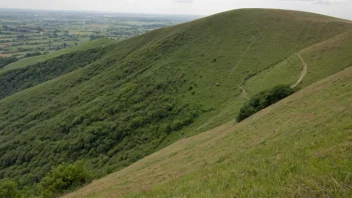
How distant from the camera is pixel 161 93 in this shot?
63.7 metres

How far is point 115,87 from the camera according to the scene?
7731 cm

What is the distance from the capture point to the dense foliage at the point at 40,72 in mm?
133375

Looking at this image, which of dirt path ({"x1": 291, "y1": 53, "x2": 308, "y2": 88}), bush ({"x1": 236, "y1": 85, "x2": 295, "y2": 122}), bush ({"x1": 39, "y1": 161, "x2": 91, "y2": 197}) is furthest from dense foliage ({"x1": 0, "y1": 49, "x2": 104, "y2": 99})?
bush ({"x1": 39, "y1": 161, "x2": 91, "y2": 197})

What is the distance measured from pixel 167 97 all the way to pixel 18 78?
381ft

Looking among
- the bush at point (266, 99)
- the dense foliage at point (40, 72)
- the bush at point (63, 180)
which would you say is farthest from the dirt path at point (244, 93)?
the dense foliage at point (40, 72)

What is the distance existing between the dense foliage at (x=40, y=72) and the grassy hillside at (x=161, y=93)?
4188 centimetres

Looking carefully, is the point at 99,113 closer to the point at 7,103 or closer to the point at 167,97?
the point at 167,97

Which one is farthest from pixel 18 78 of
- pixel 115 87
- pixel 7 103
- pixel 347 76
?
pixel 347 76

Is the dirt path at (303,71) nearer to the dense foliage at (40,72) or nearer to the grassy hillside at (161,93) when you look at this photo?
the grassy hillside at (161,93)

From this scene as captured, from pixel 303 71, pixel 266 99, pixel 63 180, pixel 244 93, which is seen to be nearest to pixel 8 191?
→ pixel 63 180

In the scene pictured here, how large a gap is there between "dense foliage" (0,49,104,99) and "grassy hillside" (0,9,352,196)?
137ft

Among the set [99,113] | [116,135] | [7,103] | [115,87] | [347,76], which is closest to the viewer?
[347,76]

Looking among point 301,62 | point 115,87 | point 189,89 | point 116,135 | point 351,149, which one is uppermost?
point 351,149

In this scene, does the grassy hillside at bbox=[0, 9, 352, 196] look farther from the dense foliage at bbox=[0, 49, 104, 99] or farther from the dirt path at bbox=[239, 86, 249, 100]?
the dense foliage at bbox=[0, 49, 104, 99]
